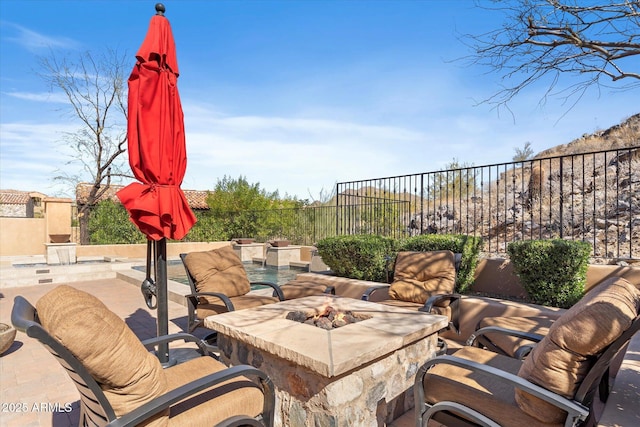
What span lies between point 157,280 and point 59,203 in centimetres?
1148

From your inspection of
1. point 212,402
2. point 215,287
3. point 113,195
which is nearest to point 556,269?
point 215,287

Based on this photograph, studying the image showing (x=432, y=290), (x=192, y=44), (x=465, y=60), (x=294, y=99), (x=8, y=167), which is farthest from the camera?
(x=8, y=167)

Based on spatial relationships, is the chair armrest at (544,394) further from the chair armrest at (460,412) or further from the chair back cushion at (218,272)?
the chair back cushion at (218,272)

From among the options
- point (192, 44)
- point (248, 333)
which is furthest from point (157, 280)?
point (192, 44)

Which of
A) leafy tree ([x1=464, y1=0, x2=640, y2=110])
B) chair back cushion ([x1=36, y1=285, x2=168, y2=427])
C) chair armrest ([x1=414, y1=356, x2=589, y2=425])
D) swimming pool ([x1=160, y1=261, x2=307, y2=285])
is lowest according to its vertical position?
swimming pool ([x1=160, y1=261, x2=307, y2=285])

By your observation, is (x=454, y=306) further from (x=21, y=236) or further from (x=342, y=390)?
(x=21, y=236)

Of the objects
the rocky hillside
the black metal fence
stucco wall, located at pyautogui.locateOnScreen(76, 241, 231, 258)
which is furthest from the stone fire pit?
the rocky hillside

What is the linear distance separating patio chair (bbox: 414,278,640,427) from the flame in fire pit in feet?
2.81

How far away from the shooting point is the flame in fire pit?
257cm

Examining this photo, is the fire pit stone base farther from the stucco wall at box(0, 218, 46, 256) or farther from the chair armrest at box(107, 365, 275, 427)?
the stucco wall at box(0, 218, 46, 256)

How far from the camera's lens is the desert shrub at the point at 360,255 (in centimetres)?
527

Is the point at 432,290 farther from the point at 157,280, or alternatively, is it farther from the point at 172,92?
the point at 172,92

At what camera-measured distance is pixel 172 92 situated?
9.32ft

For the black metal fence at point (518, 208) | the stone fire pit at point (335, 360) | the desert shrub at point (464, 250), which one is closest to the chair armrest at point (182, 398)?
the stone fire pit at point (335, 360)
